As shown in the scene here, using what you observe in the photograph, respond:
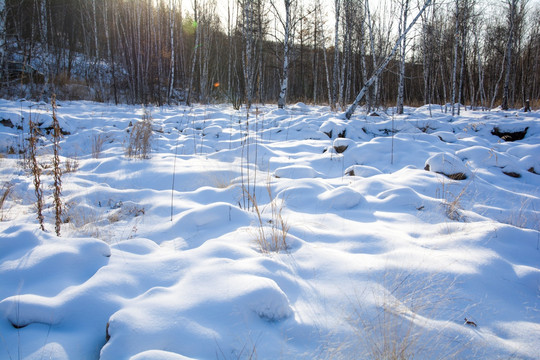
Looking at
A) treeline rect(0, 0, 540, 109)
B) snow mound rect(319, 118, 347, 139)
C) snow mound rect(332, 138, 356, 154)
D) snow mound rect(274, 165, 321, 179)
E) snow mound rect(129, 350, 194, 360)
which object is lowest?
snow mound rect(129, 350, 194, 360)

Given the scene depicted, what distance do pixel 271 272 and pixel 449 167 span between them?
10.3 ft

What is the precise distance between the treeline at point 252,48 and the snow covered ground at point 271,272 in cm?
724

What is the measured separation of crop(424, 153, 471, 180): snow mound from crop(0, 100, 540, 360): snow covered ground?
0.15 meters

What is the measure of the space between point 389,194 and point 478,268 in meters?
1.25

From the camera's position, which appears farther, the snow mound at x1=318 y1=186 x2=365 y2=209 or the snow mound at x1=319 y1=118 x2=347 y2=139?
the snow mound at x1=319 y1=118 x2=347 y2=139

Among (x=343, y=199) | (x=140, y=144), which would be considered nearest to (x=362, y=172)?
(x=343, y=199)

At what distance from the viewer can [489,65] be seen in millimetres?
19797

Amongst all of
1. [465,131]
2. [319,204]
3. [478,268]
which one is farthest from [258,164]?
[465,131]

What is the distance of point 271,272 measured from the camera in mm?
1456

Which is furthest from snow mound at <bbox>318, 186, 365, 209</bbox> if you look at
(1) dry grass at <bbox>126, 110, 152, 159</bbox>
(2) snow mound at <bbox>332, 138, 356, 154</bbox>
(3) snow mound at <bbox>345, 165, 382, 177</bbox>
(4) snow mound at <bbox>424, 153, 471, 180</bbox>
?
(1) dry grass at <bbox>126, 110, 152, 159</bbox>

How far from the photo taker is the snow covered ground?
1040mm

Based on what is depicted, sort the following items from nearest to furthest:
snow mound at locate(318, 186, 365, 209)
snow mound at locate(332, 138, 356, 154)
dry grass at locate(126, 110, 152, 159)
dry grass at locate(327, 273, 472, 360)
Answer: dry grass at locate(327, 273, 472, 360)
snow mound at locate(318, 186, 365, 209)
dry grass at locate(126, 110, 152, 159)
snow mound at locate(332, 138, 356, 154)

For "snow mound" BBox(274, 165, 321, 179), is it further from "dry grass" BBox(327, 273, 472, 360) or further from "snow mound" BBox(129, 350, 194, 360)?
"snow mound" BBox(129, 350, 194, 360)

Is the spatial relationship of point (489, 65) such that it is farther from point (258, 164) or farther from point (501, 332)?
point (501, 332)
